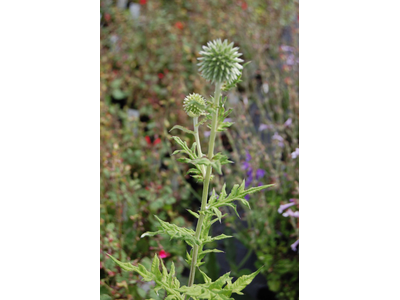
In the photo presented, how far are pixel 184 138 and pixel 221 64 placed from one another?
1.67 meters

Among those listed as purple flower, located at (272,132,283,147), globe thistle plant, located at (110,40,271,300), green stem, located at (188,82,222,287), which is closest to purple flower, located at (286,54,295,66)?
purple flower, located at (272,132,283,147)

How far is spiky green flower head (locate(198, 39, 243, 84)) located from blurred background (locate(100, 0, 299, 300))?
937 mm

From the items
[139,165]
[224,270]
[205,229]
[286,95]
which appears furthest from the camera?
[286,95]

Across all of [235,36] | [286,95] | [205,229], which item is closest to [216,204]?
[205,229]

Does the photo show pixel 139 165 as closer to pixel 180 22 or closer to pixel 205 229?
pixel 205 229

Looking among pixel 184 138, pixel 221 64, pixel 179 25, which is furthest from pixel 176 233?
pixel 179 25

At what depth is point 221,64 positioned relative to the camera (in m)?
0.91

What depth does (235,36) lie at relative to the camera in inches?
147

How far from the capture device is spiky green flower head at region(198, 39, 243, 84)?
35.7 inches

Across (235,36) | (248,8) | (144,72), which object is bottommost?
(144,72)

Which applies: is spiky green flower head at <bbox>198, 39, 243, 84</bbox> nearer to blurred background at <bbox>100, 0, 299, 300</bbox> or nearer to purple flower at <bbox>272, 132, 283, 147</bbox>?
blurred background at <bbox>100, 0, 299, 300</bbox>

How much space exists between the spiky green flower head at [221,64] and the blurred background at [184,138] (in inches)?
36.9

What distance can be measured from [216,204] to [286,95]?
2149mm

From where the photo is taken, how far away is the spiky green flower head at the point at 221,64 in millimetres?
906
